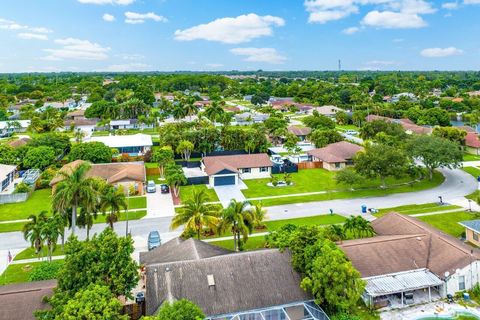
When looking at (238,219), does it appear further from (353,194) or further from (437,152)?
(437,152)

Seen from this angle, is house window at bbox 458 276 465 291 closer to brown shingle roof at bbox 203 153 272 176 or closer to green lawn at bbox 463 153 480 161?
brown shingle roof at bbox 203 153 272 176

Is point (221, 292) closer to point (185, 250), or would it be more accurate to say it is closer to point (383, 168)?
point (185, 250)

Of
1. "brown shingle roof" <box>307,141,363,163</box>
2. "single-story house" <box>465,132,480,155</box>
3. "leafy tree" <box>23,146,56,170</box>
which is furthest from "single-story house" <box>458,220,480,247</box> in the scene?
"leafy tree" <box>23,146,56,170</box>

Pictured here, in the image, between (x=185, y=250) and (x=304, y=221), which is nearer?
(x=185, y=250)

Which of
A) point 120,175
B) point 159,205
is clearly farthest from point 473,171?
point 120,175

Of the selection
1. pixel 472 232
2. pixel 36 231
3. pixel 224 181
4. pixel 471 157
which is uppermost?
pixel 36 231

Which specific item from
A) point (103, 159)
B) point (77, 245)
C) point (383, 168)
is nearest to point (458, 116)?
point (383, 168)
